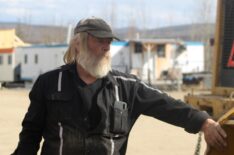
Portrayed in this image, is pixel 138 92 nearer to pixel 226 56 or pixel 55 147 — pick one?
pixel 55 147

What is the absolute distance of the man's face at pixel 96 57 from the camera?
3.48m

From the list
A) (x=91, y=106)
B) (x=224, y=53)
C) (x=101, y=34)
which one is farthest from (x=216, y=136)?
(x=224, y=53)

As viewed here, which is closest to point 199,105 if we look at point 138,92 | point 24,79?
point 138,92

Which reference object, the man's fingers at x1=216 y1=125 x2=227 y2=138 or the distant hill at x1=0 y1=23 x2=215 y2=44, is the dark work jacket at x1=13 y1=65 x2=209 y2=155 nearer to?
the man's fingers at x1=216 y1=125 x2=227 y2=138

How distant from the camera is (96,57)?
350 centimetres

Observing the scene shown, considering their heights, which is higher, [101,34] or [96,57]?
[101,34]

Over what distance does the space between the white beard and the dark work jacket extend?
7 cm

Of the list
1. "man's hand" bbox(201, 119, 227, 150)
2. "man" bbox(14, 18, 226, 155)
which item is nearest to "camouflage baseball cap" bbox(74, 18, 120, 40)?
"man" bbox(14, 18, 226, 155)

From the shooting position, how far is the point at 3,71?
39156mm

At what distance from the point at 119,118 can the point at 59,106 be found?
359mm

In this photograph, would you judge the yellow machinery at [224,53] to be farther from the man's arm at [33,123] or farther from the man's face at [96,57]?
the man's face at [96,57]

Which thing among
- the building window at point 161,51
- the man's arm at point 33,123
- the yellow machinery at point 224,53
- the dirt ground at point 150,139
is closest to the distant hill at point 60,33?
the building window at point 161,51

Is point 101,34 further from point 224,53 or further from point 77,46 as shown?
point 224,53

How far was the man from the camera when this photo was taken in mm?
3441
